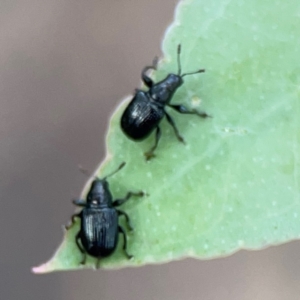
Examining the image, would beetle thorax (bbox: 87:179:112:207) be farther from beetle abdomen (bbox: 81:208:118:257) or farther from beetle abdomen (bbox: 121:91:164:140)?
beetle abdomen (bbox: 121:91:164:140)

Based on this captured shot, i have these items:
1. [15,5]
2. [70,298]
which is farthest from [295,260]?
[15,5]

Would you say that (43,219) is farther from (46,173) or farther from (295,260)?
(295,260)

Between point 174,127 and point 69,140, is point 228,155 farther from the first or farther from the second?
point 69,140

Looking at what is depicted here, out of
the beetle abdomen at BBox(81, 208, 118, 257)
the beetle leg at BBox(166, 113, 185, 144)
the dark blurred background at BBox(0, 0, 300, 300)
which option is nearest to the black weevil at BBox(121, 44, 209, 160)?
the beetle leg at BBox(166, 113, 185, 144)

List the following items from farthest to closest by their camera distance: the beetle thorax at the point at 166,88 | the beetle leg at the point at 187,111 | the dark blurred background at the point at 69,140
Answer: the dark blurred background at the point at 69,140 < the beetle thorax at the point at 166,88 < the beetle leg at the point at 187,111

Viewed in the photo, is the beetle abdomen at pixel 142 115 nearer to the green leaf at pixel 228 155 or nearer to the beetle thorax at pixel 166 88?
the beetle thorax at pixel 166 88

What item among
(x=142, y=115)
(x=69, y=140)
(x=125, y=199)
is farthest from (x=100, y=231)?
(x=69, y=140)

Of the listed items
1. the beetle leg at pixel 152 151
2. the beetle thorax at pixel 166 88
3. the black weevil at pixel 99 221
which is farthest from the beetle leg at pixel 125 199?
the beetle thorax at pixel 166 88
